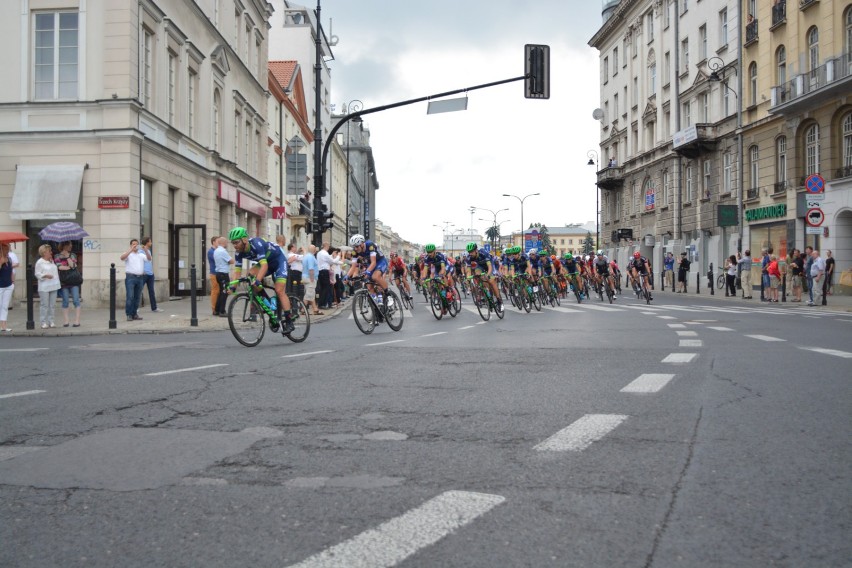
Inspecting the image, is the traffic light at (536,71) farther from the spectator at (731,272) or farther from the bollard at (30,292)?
Result: the spectator at (731,272)

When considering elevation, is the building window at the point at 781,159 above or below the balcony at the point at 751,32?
below

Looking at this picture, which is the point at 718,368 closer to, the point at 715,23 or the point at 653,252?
the point at 715,23

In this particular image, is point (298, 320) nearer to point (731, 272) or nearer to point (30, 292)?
point (30, 292)

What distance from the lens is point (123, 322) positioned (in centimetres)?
1720

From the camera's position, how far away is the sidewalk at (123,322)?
15.0 m

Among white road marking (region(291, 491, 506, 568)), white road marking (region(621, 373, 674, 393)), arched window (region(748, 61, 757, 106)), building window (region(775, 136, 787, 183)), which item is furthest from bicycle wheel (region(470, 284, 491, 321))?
arched window (region(748, 61, 757, 106))

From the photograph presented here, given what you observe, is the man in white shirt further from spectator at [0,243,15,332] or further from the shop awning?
the shop awning

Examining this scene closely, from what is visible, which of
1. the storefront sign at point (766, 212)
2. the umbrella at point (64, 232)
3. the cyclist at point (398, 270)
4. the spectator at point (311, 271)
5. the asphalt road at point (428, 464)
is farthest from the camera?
the storefront sign at point (766, 212)

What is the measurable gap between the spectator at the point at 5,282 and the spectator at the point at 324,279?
26.7 ft

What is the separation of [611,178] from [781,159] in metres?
25.6

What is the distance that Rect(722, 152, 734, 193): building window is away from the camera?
42.7 metres

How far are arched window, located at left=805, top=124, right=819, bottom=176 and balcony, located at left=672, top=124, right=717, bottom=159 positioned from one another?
9.48 meters

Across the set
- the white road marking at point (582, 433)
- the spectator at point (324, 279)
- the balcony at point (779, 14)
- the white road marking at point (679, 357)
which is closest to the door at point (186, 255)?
the spectator at point (324, 279)

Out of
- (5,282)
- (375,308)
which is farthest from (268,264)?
(5,282)
